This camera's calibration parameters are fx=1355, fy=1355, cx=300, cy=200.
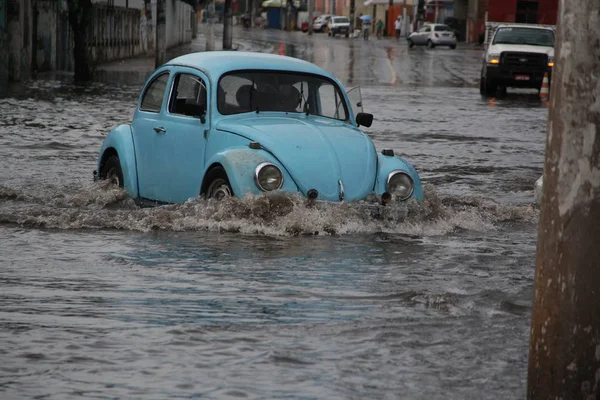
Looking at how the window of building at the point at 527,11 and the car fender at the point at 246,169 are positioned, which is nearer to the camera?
the car fender at the point at 246,169

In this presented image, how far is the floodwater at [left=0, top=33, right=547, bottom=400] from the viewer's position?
615cm

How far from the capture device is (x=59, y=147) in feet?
59.7

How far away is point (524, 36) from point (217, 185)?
27.7 metres

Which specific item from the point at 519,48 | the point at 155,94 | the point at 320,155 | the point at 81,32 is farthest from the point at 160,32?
the point at 320,155

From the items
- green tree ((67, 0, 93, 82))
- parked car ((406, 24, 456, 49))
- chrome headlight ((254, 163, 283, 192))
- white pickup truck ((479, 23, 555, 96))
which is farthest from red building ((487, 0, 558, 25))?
chrome headlight ((254, 163, 283, 192))

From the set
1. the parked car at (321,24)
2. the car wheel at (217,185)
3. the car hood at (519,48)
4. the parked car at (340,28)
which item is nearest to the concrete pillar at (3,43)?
the car hood at (519,48)

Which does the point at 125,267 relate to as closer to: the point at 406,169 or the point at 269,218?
the point at 269,218

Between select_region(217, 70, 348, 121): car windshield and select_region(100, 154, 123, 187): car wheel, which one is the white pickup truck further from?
select_region(217, 70, 348, 121): car windshield

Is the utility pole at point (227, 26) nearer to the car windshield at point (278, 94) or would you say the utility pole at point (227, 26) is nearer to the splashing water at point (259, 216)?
the splashing water at point (259, 216)

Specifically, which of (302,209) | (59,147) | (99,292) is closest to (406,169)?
(302,209)

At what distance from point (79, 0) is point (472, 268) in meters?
27.1

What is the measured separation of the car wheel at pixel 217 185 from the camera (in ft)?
34.9

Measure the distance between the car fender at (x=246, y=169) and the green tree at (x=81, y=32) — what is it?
2519 cm

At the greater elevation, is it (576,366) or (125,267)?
(576,366)
